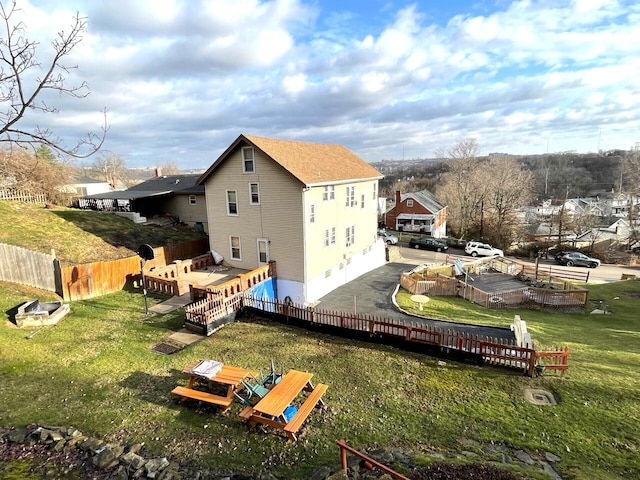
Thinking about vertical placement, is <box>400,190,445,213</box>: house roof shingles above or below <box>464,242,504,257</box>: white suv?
above

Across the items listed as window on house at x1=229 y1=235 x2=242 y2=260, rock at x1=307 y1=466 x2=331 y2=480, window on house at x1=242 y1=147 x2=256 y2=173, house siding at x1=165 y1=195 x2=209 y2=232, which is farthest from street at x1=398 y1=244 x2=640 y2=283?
rock at x1=307 y1=466 x2=331 y2=480

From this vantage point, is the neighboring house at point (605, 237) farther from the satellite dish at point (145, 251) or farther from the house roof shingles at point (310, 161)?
the satellite dish at point (145, 251)

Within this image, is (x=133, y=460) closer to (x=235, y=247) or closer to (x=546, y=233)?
(x=235, y=247)

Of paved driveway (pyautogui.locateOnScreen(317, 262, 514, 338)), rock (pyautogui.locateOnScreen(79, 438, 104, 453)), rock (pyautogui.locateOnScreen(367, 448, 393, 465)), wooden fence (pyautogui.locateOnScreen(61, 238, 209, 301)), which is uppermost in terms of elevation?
wooden fence (pyautogui.locateOnScreen(61, 238, 209, 301))

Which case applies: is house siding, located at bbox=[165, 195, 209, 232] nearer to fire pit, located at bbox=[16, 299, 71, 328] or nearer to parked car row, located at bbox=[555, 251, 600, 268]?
fire pit, located at bbox=[16, 299, 71, 328]

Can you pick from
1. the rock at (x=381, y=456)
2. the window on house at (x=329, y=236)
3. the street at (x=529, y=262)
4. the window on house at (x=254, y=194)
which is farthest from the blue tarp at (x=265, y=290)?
the street at (x=529, y=262)

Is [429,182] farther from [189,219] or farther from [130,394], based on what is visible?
[130,394]

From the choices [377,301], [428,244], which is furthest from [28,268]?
[428,244]
